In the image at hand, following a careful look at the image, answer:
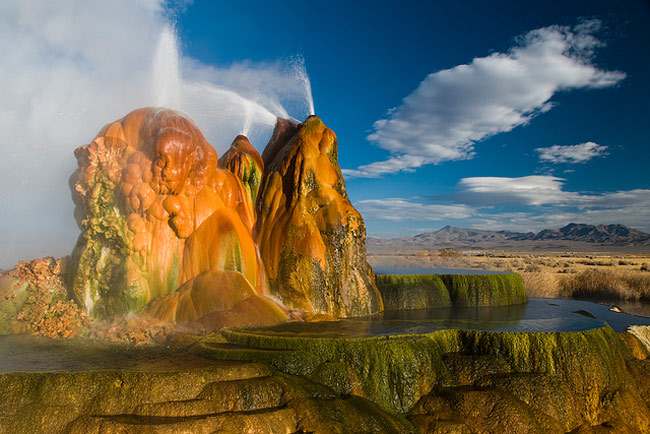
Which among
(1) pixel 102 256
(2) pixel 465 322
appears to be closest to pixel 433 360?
(2) pixel 465 322

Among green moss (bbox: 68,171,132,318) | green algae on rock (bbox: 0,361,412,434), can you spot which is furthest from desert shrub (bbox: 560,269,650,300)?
green moss (bbox: 68,171,132,318)

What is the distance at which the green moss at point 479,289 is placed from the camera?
58.8ft

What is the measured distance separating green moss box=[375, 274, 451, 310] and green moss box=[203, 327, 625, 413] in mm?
6352

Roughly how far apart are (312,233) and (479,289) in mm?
7980

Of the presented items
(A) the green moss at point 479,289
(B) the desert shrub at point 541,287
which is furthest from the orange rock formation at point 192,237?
(B) the desert shrub at point 541,287

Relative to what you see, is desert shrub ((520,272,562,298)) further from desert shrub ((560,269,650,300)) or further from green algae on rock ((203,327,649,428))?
green algae on rock ((203,327,649,428))

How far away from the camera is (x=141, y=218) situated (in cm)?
1222

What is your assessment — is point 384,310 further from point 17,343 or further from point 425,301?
point 17,343

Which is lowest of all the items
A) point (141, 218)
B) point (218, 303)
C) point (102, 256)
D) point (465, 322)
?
point (465, 322)

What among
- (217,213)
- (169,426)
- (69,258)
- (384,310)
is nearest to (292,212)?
(217,213)

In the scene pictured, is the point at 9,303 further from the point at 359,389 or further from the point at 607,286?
the point at 607,286

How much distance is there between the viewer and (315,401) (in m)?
7.63

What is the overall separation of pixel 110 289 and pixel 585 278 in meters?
26.0

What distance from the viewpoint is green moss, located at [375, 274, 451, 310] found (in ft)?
56.0
